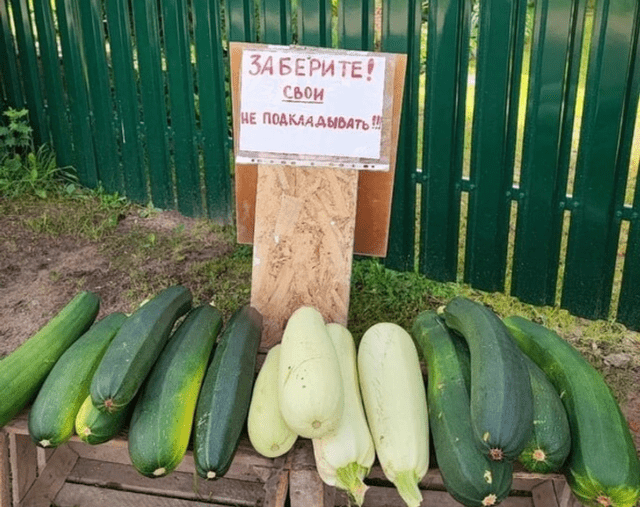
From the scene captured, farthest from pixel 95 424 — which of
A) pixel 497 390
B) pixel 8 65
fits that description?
pixel 8 65

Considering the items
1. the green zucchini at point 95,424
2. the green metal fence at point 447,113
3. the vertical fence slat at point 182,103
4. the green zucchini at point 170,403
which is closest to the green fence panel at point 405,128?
the green metal fence at point 447,113

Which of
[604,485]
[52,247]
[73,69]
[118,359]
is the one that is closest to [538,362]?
[604,485]

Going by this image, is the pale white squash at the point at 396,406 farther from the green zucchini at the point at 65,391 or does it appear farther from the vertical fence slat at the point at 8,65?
the vertical fence slat at the point at 8,65

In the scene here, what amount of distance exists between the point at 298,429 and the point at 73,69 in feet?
13.1

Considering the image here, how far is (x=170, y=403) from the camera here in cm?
225

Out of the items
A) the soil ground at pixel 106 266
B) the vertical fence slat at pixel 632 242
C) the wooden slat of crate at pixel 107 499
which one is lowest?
the wooden slat of crate at pixel 107 499

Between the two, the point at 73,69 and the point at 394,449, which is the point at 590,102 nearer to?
the point at 394,449

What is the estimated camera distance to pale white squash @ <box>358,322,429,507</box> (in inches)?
81.6

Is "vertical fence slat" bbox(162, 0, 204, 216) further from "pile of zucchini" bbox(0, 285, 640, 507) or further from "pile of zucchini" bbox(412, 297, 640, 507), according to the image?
"pile of zucchini" bbox(412, 297, 640, 507)

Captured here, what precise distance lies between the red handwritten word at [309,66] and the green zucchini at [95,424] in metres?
1.24

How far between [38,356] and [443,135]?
7.85 ft

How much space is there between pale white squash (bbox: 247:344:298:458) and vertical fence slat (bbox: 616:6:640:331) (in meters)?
2.20

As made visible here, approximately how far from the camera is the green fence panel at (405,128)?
13.0 feet

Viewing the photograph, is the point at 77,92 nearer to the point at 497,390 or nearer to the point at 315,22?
the point at 315,22
